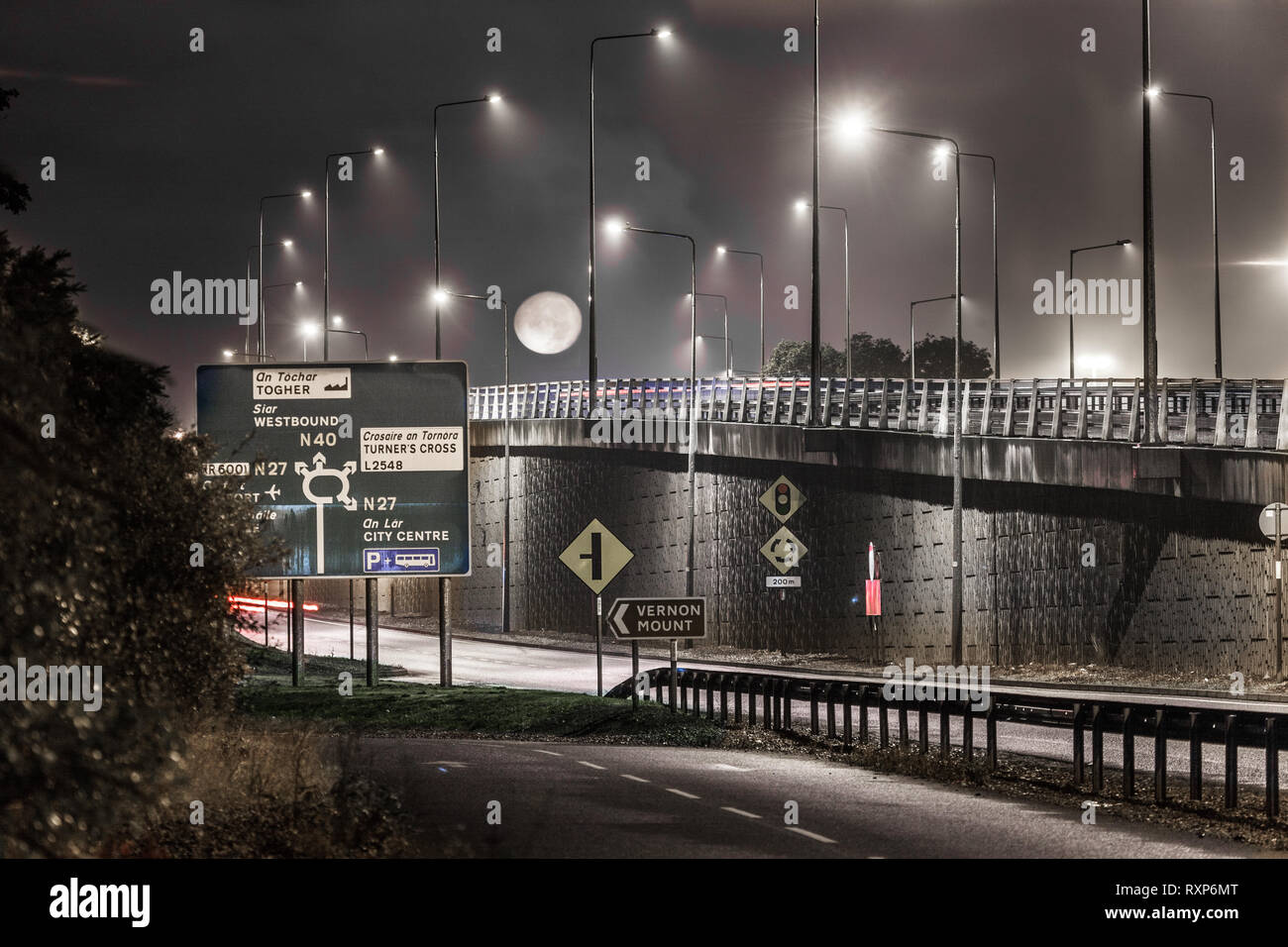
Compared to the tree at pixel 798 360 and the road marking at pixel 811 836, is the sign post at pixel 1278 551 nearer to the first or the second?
the road marking at pixel 811 836

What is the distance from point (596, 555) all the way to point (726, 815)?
12783mm

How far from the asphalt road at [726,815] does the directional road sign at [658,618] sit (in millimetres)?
4146

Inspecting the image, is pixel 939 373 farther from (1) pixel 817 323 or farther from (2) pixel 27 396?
(2) pixel 27 396

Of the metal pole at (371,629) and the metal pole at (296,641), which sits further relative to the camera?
the metal pole at (296,641)

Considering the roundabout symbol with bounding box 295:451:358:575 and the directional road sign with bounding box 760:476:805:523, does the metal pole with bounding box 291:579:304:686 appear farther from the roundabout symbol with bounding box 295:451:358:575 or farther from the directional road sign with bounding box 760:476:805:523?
the directional road sign with bounding box 760:476:805:523

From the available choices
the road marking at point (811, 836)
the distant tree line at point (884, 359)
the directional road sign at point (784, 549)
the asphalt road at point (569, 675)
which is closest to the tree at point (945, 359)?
the distant tree line at point (884, 359)

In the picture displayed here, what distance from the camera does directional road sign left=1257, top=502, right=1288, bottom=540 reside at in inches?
1187

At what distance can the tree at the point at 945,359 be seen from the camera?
140250mm

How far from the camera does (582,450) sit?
223ft

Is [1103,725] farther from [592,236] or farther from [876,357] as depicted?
[876,357]

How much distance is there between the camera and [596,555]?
27.7m

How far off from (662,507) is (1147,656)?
91.5 feet

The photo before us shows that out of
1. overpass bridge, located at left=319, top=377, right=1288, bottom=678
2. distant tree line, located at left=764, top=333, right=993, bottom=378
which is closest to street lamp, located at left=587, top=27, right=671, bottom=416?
overpass bridge, located at left=319, top=377, right=1288, bottom=678
